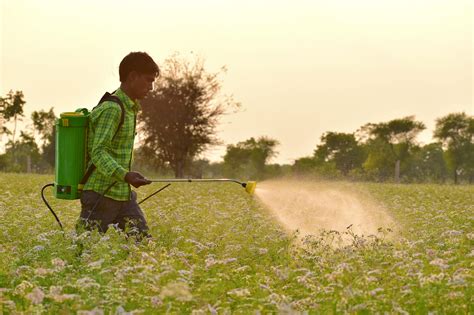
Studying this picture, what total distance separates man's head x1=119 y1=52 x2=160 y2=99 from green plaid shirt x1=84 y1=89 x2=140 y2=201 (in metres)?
0.14

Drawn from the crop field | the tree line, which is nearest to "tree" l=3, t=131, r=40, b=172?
the tree line

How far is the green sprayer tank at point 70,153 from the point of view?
962 centimetres

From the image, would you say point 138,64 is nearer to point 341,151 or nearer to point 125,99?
point 125,99

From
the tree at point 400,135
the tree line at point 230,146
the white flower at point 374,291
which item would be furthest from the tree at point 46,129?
the white flower at point 374,291

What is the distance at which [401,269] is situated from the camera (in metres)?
7.52

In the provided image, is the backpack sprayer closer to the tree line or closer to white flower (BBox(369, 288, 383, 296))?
white flower (BBox(369, 288, 383, 296))

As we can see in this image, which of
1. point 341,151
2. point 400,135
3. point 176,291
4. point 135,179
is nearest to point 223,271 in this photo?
point 135,179

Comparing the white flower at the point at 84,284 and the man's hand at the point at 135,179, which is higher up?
the man's hand at the point at 135,179

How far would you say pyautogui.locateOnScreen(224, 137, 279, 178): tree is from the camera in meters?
132

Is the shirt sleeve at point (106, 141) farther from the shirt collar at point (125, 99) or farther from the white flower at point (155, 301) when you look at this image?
the white flower at point (155, 301)

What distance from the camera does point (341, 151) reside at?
141 m

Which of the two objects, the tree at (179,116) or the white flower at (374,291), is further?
the tree at (179,116)

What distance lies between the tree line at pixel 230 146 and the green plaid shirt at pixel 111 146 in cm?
5565

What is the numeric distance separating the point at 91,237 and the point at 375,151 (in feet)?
395
